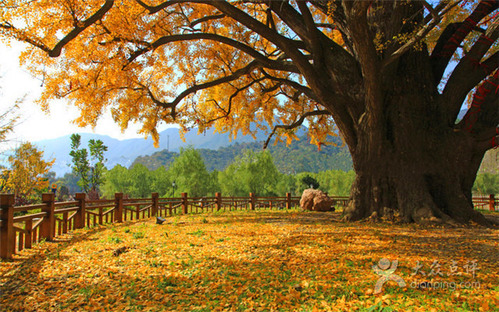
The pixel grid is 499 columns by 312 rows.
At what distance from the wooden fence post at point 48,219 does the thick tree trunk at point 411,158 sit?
25.8 feet

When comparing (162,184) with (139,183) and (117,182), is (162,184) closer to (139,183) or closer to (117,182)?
(139,183)

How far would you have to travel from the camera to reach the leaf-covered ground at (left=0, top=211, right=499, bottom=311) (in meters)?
3.14

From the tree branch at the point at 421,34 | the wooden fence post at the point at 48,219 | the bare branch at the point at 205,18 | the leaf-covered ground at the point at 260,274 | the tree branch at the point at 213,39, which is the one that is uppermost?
the bare branch at the point at 205,18

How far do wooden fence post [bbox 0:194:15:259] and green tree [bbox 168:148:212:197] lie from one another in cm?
3837

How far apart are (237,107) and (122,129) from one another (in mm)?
5153

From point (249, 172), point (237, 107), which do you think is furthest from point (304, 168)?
point (237, 107)

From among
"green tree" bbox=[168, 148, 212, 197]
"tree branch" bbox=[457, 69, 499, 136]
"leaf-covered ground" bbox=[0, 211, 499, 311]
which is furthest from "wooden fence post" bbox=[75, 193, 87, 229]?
"green tree" bbox=[168, 148, 212, 197]

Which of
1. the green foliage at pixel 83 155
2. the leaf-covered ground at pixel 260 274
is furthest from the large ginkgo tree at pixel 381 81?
the green foliage at pixel 83 155

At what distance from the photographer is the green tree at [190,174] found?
4375cm

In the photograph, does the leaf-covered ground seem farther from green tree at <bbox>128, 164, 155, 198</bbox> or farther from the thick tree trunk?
green tree at <bbox>128, 164, 155, 198</bbox>

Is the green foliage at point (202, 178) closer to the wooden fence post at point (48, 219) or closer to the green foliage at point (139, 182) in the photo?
the green foliage at point (139, 182)

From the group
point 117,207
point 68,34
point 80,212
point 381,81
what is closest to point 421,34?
point 381,81

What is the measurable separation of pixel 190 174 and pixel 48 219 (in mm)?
37461

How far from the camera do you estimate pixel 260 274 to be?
402 centimetres
